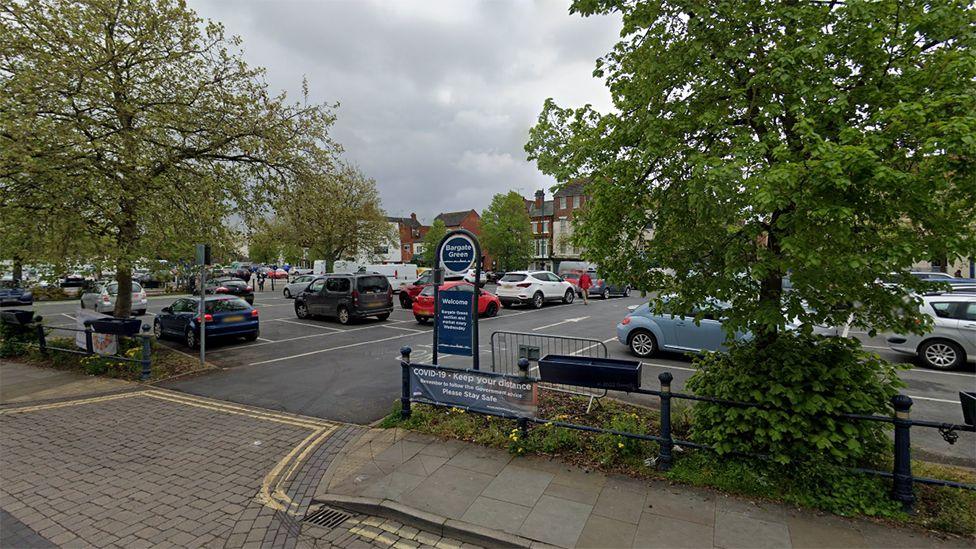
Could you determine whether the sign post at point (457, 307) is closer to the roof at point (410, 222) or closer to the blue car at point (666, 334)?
the blue car at point (666, 334)

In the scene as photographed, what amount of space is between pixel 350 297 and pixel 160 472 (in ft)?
38.2

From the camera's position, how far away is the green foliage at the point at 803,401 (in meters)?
3.94

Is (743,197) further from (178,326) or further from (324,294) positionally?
Answer: (324,294)

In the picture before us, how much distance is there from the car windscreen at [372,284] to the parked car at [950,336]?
15697 millimetres

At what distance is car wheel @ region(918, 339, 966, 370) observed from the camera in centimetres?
906

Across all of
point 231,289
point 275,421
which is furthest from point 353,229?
point 275,421

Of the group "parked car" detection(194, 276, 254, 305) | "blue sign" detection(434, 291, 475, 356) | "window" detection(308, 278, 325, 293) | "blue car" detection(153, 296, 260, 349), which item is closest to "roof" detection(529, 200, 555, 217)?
"parked car" detection(194, 276, 254, 305)

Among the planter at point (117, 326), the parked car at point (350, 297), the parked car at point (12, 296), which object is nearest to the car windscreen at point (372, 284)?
the parked car at point (350, 297)

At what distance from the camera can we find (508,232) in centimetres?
5066

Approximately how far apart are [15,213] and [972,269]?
4941cm

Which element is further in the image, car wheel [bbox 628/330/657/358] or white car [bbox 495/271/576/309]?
white car [bbox 495/271/576/309]

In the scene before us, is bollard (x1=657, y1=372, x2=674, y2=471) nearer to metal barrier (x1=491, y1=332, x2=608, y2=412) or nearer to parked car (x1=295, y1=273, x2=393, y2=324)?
metal barrier (x1=491, y1=332, x2=608, y2=412)

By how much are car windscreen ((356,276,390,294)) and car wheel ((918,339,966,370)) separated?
52.2ft

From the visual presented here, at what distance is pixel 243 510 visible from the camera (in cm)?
424
